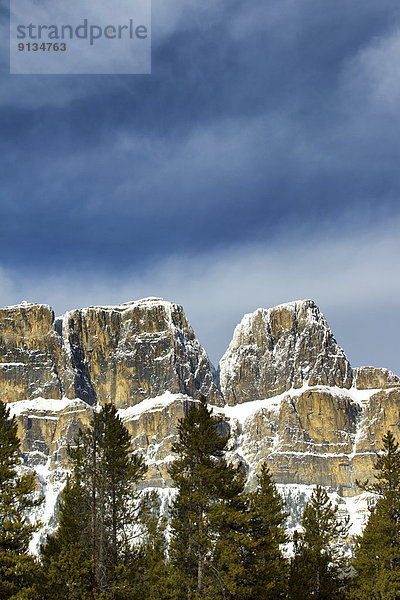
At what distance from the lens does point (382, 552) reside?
1860 inches

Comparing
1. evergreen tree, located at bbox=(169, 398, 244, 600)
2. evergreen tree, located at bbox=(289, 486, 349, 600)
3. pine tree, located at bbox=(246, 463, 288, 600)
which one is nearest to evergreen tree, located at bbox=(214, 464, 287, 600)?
pine tree, located at bbox=(246, 463, 288, 600)

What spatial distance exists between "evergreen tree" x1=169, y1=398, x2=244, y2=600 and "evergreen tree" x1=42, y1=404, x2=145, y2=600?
361cm

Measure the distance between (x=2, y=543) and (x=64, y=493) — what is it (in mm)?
13374

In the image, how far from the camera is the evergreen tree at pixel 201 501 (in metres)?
37.7

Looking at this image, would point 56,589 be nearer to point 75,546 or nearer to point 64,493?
point 75,546

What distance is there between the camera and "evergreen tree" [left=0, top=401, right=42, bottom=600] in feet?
114

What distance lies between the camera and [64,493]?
49250 millimetres

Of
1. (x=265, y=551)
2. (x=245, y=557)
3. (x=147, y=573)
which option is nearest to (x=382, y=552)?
(x=265, y=551)

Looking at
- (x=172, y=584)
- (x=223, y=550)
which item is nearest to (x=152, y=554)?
(x=172, y=584)

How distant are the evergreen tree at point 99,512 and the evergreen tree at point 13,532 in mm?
1410

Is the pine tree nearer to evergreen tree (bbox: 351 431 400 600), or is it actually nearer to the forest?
the forest

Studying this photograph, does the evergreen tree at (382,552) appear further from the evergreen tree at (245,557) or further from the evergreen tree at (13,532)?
the evergreen tree at (13,532)

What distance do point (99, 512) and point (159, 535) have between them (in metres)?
4.07

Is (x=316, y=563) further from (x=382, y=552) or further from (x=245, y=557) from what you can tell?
(x=245, y=557)
